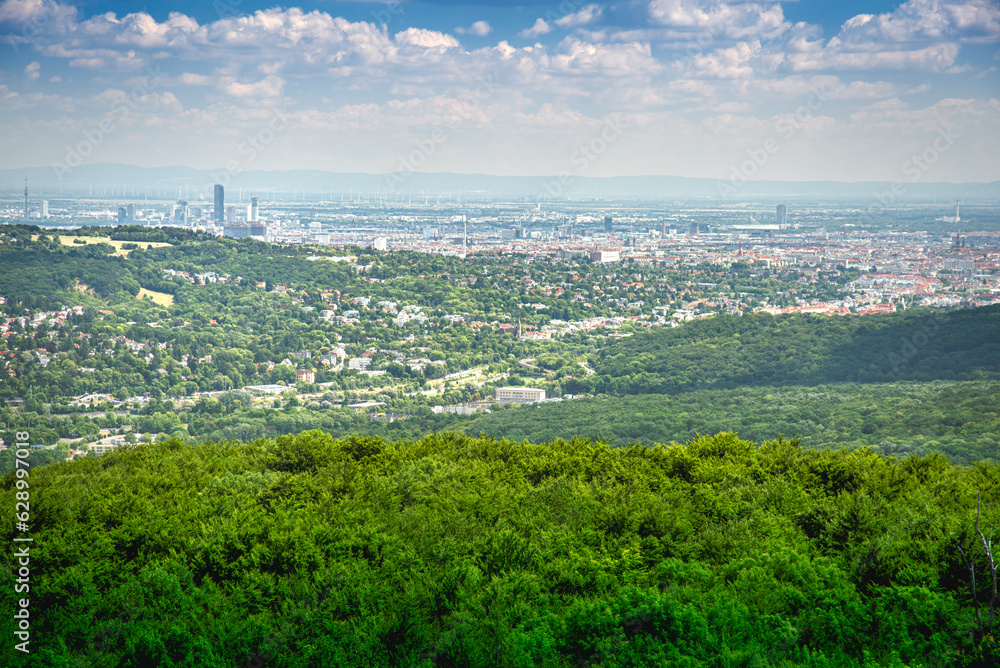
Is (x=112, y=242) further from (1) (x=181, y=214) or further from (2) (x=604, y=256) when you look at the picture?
(1) (x=181, y=214)

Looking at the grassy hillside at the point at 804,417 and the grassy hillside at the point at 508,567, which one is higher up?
the grassy hillside at the point at 508,567

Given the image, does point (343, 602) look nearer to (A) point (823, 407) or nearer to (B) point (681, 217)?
(A) point (823, 407)

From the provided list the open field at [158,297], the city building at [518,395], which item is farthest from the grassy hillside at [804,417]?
the open field at [158,297]

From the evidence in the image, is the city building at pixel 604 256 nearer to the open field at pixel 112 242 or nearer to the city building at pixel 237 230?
the open field at pixel 112 242

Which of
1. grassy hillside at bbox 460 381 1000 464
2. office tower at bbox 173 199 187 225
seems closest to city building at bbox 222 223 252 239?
office tower at bbox 173 199 187 225

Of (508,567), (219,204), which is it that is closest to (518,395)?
(508,567)

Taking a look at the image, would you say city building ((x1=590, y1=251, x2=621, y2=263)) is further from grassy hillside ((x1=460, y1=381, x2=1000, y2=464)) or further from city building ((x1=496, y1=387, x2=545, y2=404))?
grassy hillside ((x1=460, y1=381, x2=1000, y2=464))
